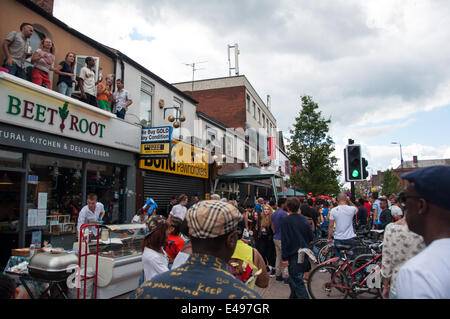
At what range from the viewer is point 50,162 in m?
8.35

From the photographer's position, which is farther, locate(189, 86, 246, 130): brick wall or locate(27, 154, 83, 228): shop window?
locate(189, 86, 246, 130): brick wall

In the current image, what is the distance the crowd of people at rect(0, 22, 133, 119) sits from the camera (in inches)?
291

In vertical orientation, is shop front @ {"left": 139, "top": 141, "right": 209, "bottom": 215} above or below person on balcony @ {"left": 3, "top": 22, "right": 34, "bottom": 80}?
below

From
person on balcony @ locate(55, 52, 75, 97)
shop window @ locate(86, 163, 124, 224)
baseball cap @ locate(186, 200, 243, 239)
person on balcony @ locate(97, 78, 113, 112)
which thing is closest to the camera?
baseball cap @ locate(186, 200, 243, 239)

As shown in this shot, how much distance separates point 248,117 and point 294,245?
2320 centimetres

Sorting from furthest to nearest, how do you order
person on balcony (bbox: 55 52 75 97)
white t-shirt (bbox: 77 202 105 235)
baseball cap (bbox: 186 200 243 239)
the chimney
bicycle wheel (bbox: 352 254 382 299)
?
the chimney < person on balcony (bbox: 55 52 75 97) < white t-shirt (bbox: 77 202 105 235) < bicycle wheel (bbox: 352 254 382 299) < baseball cap (bbox: 186 200 243 239)

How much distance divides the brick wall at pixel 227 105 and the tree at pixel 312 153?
623 centimetres

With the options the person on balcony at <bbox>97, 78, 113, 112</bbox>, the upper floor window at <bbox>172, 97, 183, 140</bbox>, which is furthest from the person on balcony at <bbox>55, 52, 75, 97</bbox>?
the upper floor window at <bbox>172, 97, 183, 140</bbox>

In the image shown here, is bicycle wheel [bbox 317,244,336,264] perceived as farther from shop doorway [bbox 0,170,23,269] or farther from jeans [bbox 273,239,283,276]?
shop doorway [bbox 0,170,23,269]

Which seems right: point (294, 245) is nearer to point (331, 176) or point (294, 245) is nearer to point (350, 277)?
point (350, 277)

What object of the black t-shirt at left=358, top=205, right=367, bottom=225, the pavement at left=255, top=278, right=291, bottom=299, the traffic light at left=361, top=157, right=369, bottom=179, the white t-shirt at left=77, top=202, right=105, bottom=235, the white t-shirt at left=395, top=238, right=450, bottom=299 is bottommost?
the pavement at left=255, top=278, right=291, bottom=299

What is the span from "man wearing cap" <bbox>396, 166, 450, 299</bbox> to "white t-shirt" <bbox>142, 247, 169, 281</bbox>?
293cm

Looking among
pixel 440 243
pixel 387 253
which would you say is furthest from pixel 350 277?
pixel 440 243
